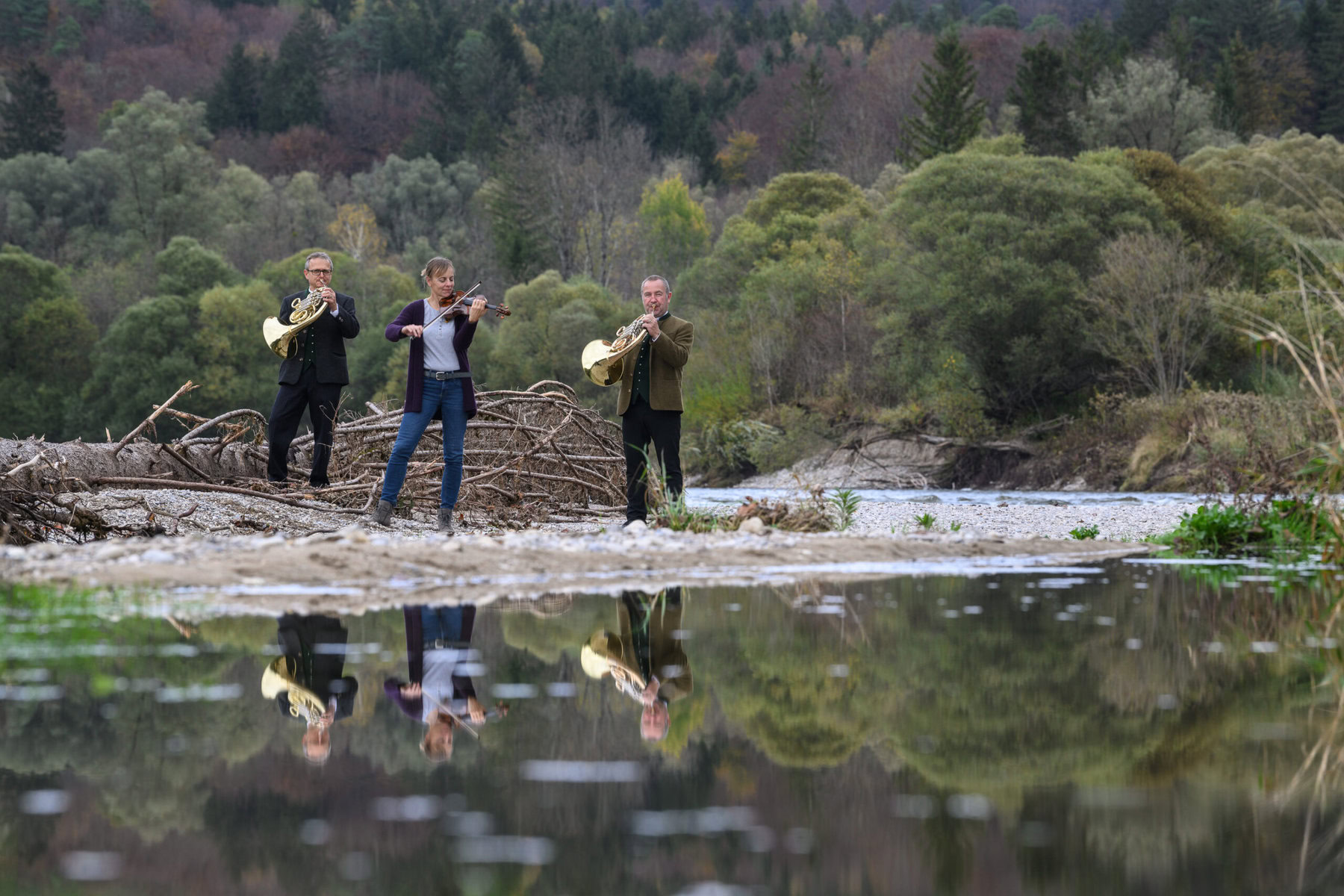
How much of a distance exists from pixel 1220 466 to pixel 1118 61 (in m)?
61.4

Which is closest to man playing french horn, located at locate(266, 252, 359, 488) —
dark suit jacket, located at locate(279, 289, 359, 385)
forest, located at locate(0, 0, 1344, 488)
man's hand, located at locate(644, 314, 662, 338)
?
dark suit jacket, located at locate(279, 289, 359, 385)

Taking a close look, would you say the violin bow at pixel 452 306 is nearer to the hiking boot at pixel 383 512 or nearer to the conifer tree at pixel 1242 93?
the hiking boot at pixel 383 512

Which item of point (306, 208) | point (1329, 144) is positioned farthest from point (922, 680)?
point (306, 208)

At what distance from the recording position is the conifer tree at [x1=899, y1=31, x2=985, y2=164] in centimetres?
6269

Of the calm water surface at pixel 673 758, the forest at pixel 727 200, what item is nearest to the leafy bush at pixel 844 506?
the forest at pixel 727 200

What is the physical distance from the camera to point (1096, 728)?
4137 mm

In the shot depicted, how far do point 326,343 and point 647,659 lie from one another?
8.09 metres

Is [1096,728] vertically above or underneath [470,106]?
underneath

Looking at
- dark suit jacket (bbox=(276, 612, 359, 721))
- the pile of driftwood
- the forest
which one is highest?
the forest

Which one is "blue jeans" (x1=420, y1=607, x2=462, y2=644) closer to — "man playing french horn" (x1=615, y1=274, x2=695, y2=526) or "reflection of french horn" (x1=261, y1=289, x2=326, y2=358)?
"man playing french horn" (x1=615, y1=274, x2=695, y2=526)

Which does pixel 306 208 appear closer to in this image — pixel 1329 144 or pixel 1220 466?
pixel 1329 144

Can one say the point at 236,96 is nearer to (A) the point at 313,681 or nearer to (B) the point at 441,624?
(B) the point at 441,624

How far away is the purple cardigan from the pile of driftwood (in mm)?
2316

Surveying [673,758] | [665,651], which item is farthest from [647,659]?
[673,758]
